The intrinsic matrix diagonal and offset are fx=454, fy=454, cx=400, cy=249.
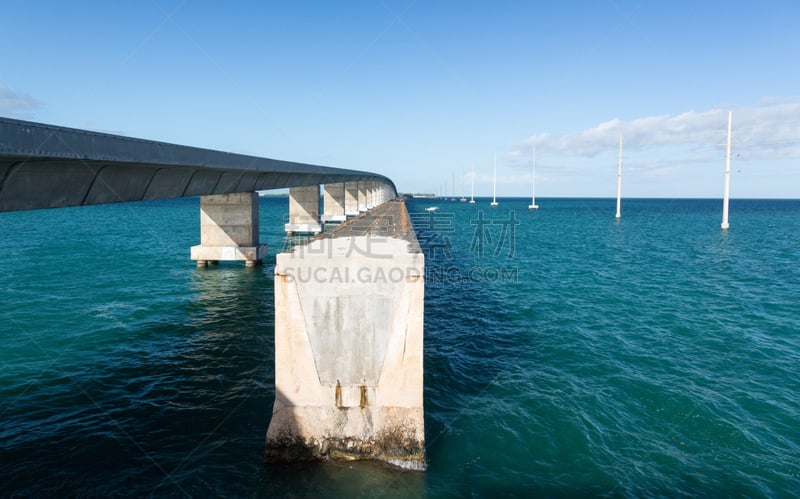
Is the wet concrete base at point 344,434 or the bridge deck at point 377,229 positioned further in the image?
the bridge deck at point 377,229

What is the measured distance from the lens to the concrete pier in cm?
1094

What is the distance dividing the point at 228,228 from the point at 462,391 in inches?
1037

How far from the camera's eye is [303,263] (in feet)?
35.8

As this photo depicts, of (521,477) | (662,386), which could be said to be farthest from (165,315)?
(662,386)

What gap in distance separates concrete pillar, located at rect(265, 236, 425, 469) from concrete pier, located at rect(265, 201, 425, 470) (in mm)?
24

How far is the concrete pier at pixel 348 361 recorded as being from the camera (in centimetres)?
1094

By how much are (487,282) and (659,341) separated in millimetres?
14675

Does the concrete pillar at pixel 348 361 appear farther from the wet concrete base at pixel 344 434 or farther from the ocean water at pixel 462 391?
the ocean water at pixel 462 391

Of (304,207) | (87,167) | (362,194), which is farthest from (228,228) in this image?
(362,194)

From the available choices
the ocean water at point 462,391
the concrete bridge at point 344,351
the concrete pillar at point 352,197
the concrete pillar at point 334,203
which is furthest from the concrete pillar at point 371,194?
the concrete bridge at point 344,351

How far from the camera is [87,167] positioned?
13609mm

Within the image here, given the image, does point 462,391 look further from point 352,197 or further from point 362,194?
point 362,194

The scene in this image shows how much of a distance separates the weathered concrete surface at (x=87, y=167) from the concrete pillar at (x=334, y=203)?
52690 millimetres

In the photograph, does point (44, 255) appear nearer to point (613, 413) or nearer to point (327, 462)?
point (327, 462)
